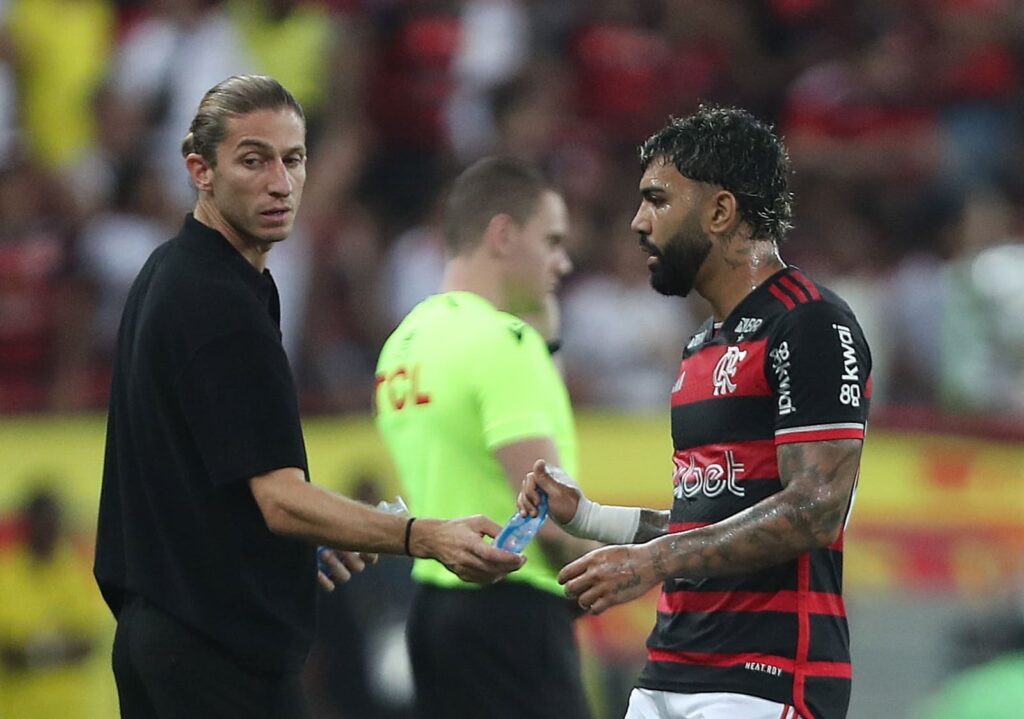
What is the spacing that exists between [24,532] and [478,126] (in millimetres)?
4269

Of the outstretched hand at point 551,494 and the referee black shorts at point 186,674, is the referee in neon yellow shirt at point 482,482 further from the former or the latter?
the referee black shorts at point 186,674

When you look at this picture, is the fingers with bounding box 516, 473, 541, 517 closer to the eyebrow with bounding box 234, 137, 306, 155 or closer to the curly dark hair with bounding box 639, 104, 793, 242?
the curly dark hair with bounding box 639, 104, 793, 242

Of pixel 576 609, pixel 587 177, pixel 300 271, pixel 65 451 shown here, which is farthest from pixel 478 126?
pixel 576 609

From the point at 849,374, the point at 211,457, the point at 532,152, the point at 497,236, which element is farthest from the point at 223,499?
the point at 532,152

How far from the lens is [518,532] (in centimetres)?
466

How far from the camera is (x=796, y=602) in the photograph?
450cm

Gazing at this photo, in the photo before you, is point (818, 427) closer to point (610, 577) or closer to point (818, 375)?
point (818, 375)

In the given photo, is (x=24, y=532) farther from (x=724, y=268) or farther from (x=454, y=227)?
(x=724, y=268)

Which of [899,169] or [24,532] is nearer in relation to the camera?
[24,532]

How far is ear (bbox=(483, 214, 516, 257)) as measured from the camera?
620 centimetres

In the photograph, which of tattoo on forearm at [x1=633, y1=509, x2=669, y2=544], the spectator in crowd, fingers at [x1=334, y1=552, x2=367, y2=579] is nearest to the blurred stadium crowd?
the spectator in crowd

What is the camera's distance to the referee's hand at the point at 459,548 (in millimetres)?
4512

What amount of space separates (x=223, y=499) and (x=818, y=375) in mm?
1566

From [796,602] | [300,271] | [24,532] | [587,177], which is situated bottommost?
[24,532]
